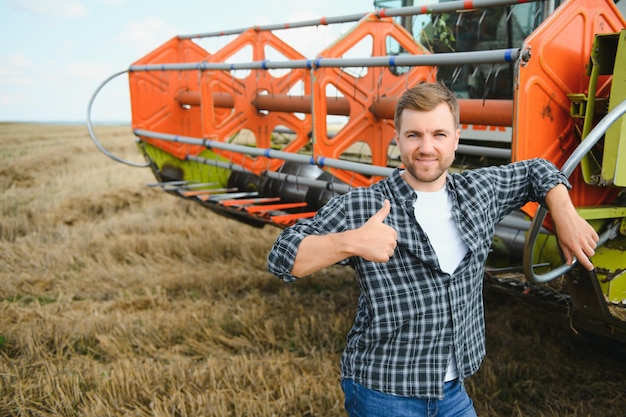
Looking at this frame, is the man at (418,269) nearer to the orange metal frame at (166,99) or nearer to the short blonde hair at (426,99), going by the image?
the short blonde hair at (426,99)

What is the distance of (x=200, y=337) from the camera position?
13.0 ft

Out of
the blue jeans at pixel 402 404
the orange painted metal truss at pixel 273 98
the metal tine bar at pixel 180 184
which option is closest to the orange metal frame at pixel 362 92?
the orange painted metal truss at pixel 273 98

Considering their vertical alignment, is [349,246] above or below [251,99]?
below

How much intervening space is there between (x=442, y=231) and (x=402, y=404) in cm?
46

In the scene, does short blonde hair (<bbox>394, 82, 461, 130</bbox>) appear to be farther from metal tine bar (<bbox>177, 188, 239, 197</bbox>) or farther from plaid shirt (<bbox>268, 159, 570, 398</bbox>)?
metal tine bar (<bbox>177, 188, 239, 197</bbox>)

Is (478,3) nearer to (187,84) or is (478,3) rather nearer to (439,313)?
(439,313)

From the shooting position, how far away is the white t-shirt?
175cm

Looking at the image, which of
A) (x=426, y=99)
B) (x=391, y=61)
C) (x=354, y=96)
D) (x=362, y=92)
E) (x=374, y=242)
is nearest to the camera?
(x=374, y=242)

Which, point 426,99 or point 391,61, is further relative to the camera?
point 391,61

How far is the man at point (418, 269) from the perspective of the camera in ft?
5.57

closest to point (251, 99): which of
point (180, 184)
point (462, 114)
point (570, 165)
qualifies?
point (180, 184)

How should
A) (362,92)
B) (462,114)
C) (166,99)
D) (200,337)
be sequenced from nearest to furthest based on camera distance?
(462,114) → (200,337) → (362,92) → (166,99)

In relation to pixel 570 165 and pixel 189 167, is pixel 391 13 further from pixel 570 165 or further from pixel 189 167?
pixel 570 165

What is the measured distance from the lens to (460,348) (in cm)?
177
